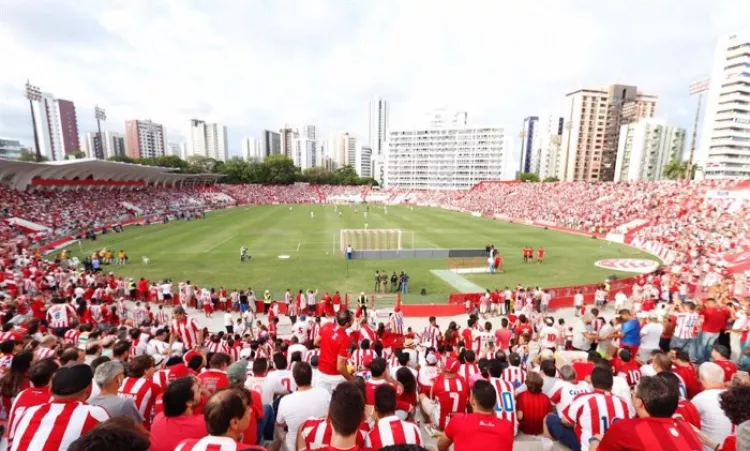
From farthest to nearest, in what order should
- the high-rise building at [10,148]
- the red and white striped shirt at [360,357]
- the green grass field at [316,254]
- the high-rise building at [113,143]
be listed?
the high-rise building at [113,143], the high-rise building at [10,148], the green grass field at [316,254], the red and white striped shirt at [360,357]

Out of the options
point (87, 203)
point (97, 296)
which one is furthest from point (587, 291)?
point (87, 203)

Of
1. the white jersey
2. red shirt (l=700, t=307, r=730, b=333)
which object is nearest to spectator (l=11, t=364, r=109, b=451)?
the white jersey

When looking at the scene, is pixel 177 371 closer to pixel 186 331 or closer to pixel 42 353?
pixel 42 353

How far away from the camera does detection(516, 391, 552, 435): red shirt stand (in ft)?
15.6

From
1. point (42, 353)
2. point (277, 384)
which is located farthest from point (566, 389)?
point (42, 353)

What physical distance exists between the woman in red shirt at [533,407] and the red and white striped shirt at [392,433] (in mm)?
2250

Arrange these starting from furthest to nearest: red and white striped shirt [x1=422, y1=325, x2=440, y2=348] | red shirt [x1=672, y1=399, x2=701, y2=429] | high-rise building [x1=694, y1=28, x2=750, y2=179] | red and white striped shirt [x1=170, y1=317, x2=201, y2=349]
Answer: high-rise building [x1=694, y1=28, x2=750, y2=179] < red and white striped shirt [x1=422, y1=325, x2=440, y2=348] < red and white striped shirt [x1=170, y1=317, x2=201, y2=349] < red shirt [x1=672, y1=399, x2=701, y2=429]

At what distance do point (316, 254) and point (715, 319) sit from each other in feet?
76.8

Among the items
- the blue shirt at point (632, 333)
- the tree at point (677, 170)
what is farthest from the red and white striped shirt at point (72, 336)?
the tree at point (677, 170)

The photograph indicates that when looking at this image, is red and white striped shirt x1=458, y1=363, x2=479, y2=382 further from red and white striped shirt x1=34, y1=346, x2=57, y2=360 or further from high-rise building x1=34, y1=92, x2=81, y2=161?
high-rise building x1=34, y1=92, x2=81, y2=161

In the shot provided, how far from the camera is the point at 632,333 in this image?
28.5 ft

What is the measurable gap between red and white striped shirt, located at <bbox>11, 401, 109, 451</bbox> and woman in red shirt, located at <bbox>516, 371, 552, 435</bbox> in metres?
4.81

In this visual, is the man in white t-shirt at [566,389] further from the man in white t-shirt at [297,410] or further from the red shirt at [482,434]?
the man in white t-shirt at [297,410]

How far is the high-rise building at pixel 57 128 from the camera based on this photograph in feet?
481
